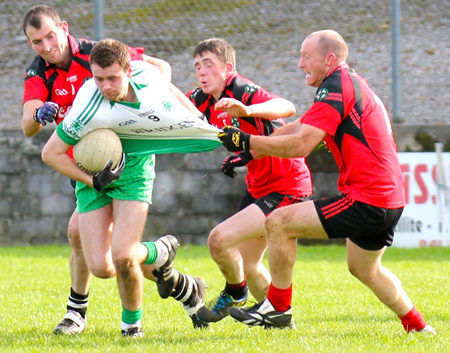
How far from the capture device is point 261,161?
631 cm

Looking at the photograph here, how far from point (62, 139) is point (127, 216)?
66 centimetres

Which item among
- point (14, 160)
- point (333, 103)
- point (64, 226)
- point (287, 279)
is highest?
point (333, 103)

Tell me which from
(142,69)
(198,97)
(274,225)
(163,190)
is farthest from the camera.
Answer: (163,190)

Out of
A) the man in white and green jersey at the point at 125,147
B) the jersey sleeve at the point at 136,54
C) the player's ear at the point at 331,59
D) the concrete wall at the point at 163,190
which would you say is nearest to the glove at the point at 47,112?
the man in white and green jersey at the point at 125,147

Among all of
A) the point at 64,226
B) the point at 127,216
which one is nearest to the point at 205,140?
the point at 127,216

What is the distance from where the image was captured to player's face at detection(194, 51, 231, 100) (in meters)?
6.20

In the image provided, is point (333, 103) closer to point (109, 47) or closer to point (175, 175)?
point (109, 47)

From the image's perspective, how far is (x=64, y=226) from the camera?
11242 millimetres

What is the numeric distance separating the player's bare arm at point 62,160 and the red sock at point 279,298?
1.36m

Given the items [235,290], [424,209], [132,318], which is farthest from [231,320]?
[424,209]

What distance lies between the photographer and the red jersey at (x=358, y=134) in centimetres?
511

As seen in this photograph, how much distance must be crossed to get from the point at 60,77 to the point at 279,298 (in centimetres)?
236

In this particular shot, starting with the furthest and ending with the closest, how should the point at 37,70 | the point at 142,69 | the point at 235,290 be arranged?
the point at 37,70, the point at 235,290, the point at 142,69

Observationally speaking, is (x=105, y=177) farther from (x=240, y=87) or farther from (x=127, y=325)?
(x=240, y=87)
